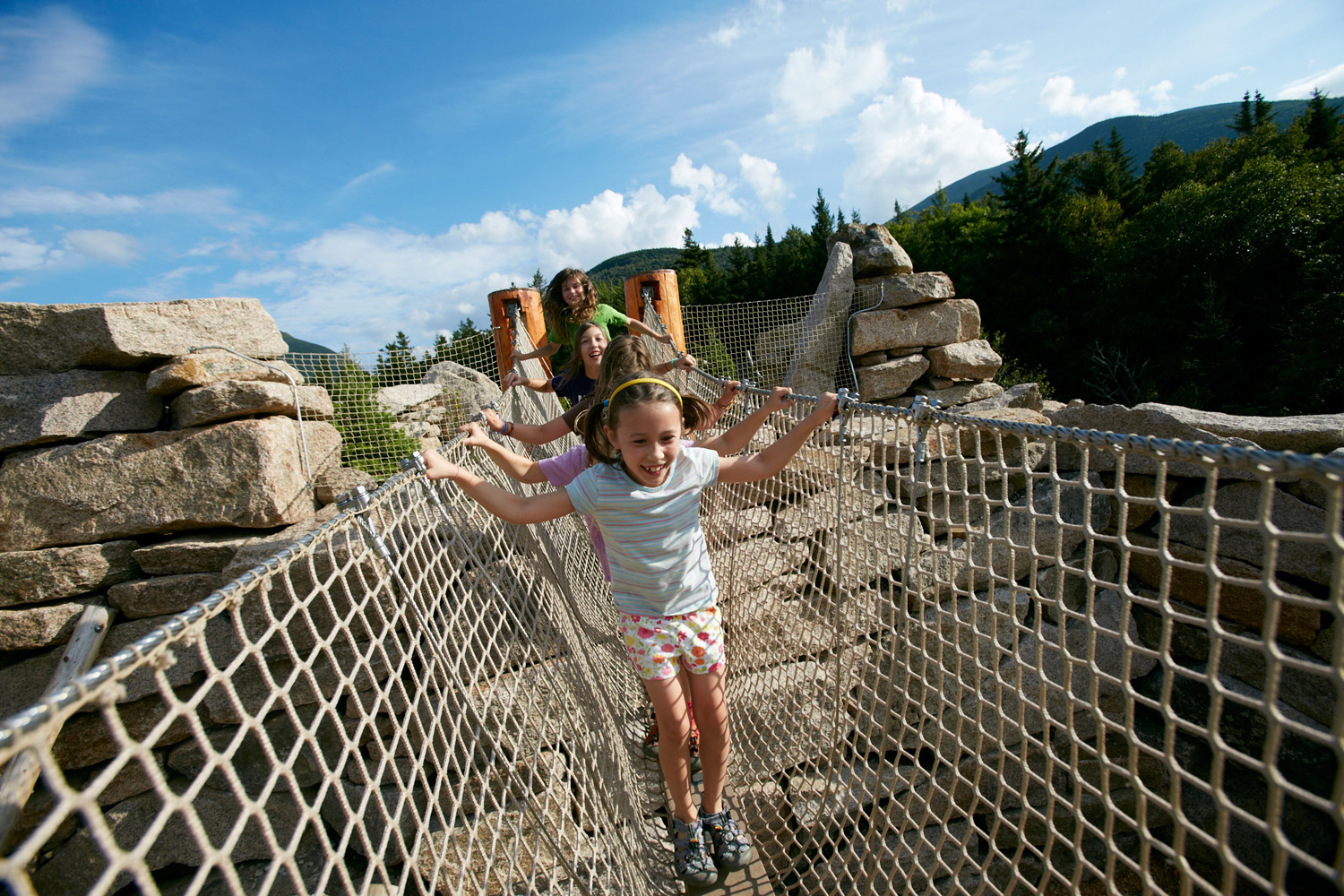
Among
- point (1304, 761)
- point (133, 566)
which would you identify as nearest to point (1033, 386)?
point (1304, 761)

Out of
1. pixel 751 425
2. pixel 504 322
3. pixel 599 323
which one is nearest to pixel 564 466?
pixel 751 425

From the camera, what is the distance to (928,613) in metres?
2.94

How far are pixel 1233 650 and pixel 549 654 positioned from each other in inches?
103

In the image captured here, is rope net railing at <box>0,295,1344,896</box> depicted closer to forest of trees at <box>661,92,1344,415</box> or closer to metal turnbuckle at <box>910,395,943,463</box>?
metal turnbuckle at <box>910,395,943,463</box>

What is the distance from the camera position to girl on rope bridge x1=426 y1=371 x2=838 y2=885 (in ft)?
4.56

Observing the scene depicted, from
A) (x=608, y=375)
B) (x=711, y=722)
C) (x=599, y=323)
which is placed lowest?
(x=711, y=722)

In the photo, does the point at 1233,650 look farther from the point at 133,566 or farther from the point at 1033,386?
the point at 133,566

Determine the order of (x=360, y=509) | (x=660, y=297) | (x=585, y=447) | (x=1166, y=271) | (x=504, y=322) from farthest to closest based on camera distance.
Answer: (x=1166, y=271)
(x=660, y=297)
(x=504, y=322)
(x=585, y=447)
(x=360, y=509)

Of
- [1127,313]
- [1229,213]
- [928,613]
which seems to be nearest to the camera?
[928,613]

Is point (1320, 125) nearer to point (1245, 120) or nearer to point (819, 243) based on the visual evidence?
point (1245, 120)

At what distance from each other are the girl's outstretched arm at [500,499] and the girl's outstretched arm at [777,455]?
1.41 feet

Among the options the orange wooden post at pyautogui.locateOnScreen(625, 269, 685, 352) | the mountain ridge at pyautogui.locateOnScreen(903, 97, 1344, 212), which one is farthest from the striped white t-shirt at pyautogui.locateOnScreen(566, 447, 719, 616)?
the mountain ridge at pyautogui.locateOnScreen(903, 97, 1344, 212)

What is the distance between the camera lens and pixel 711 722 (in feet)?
4.87

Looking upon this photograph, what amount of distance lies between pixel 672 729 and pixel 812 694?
708 mm
